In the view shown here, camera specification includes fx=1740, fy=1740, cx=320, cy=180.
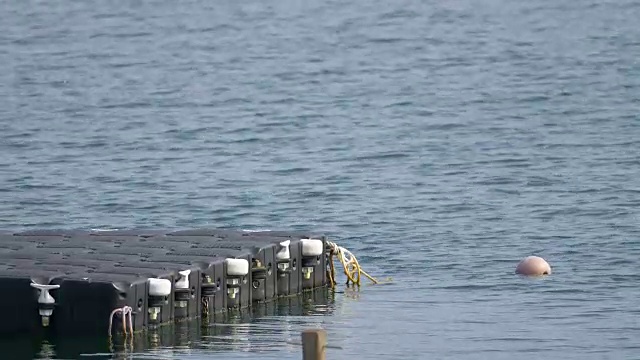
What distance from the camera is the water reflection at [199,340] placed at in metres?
28.2

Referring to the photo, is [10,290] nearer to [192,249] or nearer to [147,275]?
[147,275]

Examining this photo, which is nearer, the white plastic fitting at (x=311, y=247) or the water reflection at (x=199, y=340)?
the water reflection at (x=199, y=340)

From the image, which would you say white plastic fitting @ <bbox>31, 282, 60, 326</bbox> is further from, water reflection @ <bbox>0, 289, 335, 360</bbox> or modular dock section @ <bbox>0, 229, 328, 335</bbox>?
water reflection @ <bbox>0, 289, 335, 360</bbox>

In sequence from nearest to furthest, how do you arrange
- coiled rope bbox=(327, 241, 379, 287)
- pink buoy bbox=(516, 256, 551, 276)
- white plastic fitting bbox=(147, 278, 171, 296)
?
white plastic fitting bbox=(147, 278, 171, 296) < coiled rope bbox=(327, 241, 379, 287) < pink buoy bbox=(516, 256, 551, 276)

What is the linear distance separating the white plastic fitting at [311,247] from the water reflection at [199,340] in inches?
55.4

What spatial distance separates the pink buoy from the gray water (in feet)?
0.94

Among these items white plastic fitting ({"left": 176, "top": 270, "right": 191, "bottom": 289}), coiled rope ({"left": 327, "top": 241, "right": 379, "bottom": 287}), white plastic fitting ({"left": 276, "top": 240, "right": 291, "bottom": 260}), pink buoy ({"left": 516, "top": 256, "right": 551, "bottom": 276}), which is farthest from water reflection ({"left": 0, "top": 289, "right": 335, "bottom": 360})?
pink buoy ({"left": 516, "top": 256, "right": 551, "bottom": 276})

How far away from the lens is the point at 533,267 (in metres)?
38.0

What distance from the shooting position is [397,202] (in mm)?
50562

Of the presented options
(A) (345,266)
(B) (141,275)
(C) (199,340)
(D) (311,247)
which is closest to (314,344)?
(B) (141,275)

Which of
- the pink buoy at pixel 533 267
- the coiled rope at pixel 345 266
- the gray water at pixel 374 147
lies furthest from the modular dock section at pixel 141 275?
the pink buoy at pixel 533 267

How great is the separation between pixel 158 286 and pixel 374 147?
3378cm

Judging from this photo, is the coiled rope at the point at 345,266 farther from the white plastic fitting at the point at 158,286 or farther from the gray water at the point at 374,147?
the white plastic fitting at the point at 158,286

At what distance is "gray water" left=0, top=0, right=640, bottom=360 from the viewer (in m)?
33.3
